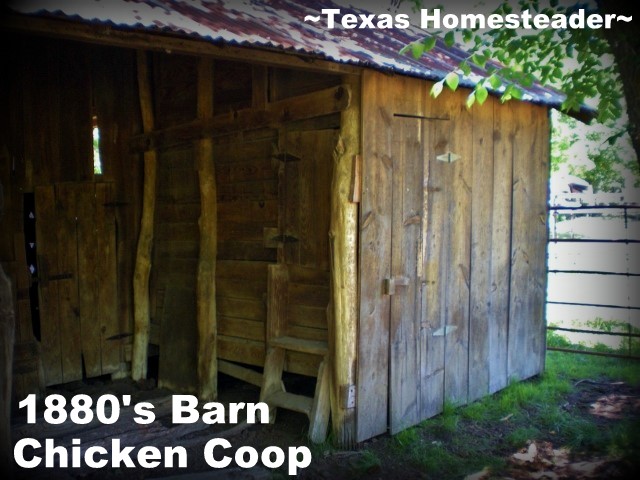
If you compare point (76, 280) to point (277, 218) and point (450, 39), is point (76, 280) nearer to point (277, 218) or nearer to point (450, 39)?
point (277, 218)

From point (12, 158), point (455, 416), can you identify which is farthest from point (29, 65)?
point (455, 416)

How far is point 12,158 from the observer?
5875 millimetres

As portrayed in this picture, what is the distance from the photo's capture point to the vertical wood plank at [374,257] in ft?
15.7

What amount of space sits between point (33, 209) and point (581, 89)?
5.41 m

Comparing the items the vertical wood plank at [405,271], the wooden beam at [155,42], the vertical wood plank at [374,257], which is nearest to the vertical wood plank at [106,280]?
the wooden beam at [155,42]

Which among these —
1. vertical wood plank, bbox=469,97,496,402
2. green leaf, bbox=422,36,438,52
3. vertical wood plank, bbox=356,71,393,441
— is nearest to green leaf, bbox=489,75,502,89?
green leaf, bbox=422,36,438,52

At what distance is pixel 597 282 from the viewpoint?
12453 mm

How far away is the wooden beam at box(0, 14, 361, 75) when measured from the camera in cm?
318

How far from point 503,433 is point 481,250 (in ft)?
6.17

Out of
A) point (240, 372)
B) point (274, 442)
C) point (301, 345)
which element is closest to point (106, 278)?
point (240, 372)

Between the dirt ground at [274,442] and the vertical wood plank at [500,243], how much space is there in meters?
0.83

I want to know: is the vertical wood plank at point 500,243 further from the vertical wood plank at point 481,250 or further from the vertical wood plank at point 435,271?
the vertical wood plank at point 435,271

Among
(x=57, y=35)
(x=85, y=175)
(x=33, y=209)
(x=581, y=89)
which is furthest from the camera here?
(x=85, y=175)

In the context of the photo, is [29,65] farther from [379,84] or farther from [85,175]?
[379,84]
